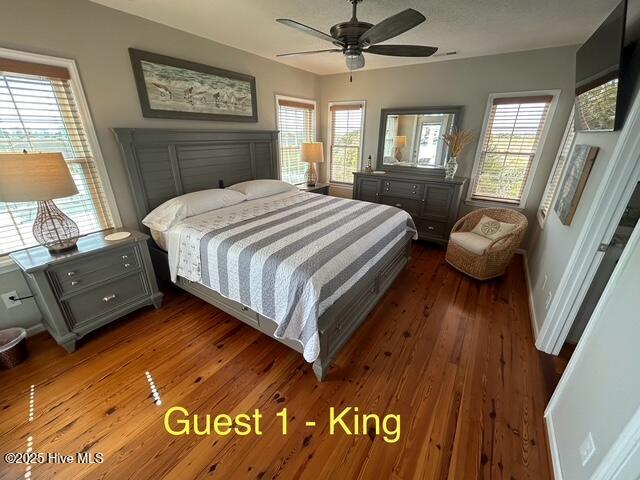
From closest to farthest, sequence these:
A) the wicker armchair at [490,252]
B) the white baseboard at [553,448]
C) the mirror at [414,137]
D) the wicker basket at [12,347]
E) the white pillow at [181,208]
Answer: the white baseboard at [553,448] → the wicker basket at [12,347] → the white pillow at [181,208] → the wicker armchair at [490,252] → the mirror at [414,137]

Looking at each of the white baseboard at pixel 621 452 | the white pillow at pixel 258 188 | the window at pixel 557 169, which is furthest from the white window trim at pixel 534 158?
the white baseboard at pixel 621 452

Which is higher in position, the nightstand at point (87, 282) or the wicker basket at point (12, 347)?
the nightstand at point (87, 282)

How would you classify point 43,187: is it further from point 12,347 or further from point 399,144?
point 399,144

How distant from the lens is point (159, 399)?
5.29 ft

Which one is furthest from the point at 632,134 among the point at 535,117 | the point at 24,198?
the point at 24,198

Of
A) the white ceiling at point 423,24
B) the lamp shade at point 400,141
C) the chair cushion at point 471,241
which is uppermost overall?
the white ceiling at point 423,24

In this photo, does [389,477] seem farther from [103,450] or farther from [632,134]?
[632,134]

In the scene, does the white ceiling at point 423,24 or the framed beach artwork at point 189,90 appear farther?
the framed beach artwork at point 189,90

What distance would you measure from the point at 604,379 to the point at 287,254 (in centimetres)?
162

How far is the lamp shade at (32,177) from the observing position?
1528 millimetres

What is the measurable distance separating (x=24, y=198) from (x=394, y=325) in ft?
8.93

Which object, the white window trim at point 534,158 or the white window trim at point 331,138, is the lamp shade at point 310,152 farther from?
the white window trim at point 534,158

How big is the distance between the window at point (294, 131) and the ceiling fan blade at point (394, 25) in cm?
242

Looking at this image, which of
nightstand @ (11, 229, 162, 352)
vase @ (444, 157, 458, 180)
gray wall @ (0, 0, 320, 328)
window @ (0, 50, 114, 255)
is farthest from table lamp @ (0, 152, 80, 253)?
vase @ (444, 157, 458, 180)
